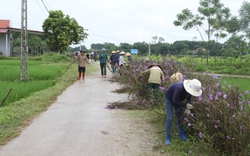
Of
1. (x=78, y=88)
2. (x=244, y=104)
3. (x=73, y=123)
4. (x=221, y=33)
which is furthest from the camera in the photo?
(x=221, y=33)

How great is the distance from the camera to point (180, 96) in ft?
16.5

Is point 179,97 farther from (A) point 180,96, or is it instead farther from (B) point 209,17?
(B) point 209,17

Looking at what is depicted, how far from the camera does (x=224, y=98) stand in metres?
4.66

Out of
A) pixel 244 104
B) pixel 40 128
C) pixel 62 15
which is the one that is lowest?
pixel 40 128

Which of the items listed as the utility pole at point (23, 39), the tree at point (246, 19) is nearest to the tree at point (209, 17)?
the tree at point (246, 19)

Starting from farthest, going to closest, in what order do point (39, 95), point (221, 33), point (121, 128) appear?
1. point (221, 33)
2. point (39, 95)
3. point (121, 128)

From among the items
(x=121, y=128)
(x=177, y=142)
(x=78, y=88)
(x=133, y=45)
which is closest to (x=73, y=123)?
(x=121, y=128)

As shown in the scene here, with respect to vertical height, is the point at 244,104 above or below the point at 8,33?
below

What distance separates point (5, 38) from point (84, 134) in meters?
35.7

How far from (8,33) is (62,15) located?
692 centimetres

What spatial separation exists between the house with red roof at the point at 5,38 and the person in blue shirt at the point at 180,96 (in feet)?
116

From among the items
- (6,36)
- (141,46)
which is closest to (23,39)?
(6,36)

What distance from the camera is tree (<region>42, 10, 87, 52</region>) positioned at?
37094mm

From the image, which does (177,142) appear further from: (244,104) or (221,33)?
(221,33)
